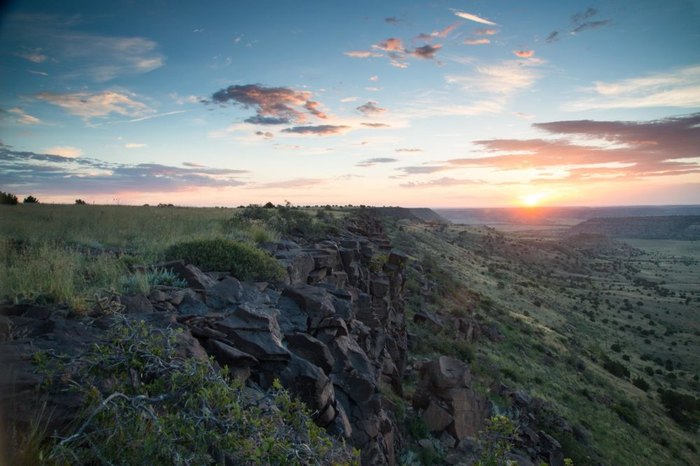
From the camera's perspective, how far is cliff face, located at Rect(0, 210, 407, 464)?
4.07 metres

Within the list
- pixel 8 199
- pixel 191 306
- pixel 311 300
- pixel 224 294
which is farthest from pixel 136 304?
pixel 8 199

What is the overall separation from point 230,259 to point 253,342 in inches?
161

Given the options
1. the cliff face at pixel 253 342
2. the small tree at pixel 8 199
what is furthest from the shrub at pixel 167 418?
the small tree at pixel 8 199

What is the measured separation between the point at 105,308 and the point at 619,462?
20.3 m

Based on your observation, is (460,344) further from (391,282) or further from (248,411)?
(248,411)

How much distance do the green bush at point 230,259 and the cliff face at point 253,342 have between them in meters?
0.47

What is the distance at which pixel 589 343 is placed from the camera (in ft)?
120

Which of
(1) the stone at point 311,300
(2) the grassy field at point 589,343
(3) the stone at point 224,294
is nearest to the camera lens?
(3) the stone at point 224,294

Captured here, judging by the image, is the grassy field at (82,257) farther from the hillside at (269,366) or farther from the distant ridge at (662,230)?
the distant ridge at (662,230)

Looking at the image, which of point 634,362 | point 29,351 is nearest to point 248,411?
point 29,351

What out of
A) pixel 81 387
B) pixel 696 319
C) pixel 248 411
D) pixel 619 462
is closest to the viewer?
pixel 81 387

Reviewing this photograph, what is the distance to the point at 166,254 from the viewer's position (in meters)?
10.1

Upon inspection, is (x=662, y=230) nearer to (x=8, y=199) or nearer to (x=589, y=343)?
(x=589, y=343)

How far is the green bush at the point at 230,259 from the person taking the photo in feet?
31.0
